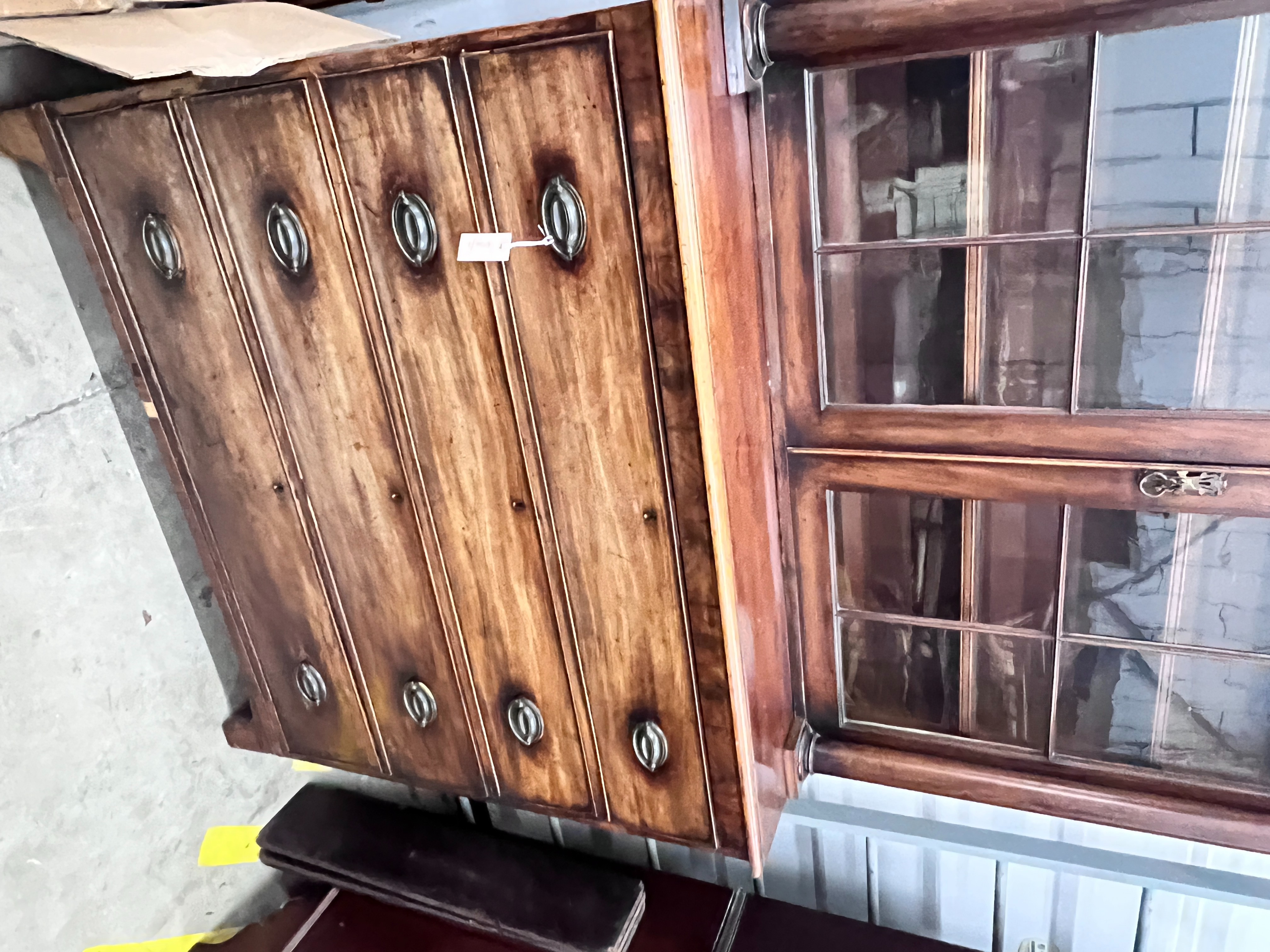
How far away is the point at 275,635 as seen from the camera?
4.88 ft

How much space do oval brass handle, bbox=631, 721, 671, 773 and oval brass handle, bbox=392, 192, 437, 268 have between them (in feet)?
2.38

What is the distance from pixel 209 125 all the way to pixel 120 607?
0.88 meters

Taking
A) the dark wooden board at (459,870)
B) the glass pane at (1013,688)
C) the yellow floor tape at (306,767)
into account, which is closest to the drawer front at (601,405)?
the dark wooden board at (459,870)

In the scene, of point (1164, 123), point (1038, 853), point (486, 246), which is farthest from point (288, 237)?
point (1038, 853)

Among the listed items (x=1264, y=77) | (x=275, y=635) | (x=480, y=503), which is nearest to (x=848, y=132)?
(x=1264, y=77)

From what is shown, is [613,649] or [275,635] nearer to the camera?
[613,649]

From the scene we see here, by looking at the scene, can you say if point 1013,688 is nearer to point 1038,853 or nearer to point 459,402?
point 1038,853

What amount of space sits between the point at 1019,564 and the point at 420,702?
988 millimetres

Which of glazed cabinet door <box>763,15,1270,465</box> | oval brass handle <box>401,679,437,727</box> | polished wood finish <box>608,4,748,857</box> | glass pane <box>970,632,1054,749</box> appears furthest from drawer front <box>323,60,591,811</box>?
glass pane <box>970,632,1054,749</box>

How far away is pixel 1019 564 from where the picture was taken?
1248mm

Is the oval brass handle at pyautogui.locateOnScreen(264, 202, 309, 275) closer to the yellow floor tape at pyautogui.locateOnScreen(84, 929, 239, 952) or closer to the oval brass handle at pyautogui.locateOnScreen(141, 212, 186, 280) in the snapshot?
the oval brass handle at pyautogui.locateOnScreen(141, 212, 186, 280)

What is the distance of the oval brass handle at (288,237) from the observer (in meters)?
1.13

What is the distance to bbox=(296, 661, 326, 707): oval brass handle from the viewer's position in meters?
1.49

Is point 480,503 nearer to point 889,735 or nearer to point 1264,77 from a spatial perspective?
point 889,735
